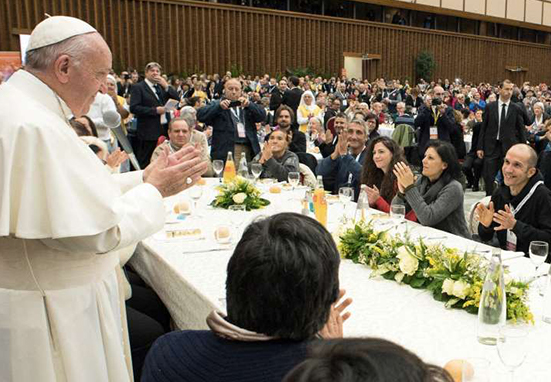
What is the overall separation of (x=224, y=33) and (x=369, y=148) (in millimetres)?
12712

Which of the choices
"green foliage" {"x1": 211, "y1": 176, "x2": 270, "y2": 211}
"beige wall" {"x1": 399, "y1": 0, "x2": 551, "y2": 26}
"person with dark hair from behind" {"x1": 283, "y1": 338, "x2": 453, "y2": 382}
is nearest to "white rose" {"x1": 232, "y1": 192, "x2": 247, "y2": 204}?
"green foliage" {"x1": 211, "y1": 176, "x2": 270, "y2": 211}

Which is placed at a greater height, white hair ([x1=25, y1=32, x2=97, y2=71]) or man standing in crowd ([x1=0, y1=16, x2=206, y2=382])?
white hair ([x1=25, y1=32, x2=97, y2=71])

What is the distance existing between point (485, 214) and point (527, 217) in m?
0.23

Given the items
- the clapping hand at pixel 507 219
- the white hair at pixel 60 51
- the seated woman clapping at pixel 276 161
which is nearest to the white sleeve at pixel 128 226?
the white hair at pixel 60 51

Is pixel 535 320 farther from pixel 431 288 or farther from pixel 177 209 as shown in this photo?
pixel 177 209

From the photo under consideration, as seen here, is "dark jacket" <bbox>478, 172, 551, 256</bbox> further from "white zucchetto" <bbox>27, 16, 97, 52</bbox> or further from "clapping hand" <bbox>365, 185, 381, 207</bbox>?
"white zucchetto" <bbox>27, 16, 97, 52</bbox>

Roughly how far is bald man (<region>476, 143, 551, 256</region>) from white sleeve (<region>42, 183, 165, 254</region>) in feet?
6.53

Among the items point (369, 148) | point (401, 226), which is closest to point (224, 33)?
point (369, 148)

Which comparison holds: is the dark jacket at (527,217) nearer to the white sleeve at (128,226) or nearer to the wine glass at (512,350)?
the wine glass at (512,350)

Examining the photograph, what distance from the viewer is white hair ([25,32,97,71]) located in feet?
5.76

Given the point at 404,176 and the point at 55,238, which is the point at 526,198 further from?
the point at 55,238

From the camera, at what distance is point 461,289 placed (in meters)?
1.89

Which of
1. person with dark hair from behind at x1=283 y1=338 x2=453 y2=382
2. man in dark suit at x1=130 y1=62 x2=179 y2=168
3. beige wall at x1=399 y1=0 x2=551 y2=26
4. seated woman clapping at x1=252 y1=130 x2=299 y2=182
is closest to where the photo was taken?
person with dark hair from behind at x1=283 y1=338 x2=453 y2=382

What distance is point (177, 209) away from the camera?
136 inches
